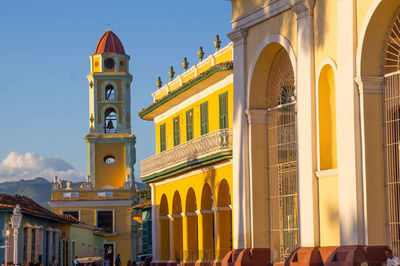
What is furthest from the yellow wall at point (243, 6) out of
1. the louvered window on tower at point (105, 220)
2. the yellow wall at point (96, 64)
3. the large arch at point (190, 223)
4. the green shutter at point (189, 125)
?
the yellow wall at point (96, 64)

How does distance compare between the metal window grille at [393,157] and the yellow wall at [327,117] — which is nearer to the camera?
the metal window grille at [393,157]

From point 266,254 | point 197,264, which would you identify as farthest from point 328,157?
point 197,264

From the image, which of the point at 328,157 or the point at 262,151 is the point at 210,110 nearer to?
the point at 262,151

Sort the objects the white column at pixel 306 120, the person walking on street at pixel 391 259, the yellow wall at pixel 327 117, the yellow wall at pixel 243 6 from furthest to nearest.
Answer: the yellow wall at pixel 243 6 → the white column at pixel 306 120 → the yellow wall at pixel 327 117 → the person walking on street at pixel 391 259

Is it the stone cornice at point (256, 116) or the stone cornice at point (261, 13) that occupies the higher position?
the stone cornice at point (261, 13)

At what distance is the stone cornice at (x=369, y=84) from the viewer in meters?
19.0

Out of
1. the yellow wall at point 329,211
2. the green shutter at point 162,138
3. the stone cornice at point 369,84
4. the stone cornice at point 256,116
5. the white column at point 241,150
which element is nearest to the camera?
the stone cornice at point 369,84

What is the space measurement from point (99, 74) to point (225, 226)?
4152cm

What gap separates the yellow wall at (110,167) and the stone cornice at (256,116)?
4721 centimetres

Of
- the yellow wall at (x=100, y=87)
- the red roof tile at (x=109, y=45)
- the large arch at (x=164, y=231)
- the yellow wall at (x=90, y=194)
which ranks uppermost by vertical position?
the red roof tile at (x=109, y=45)

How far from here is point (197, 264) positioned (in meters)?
31.8

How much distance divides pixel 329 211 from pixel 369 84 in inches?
118

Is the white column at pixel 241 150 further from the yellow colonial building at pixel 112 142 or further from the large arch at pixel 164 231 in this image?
the yellow colonial building at pixel 112 142

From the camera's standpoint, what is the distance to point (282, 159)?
2347 centimetres
